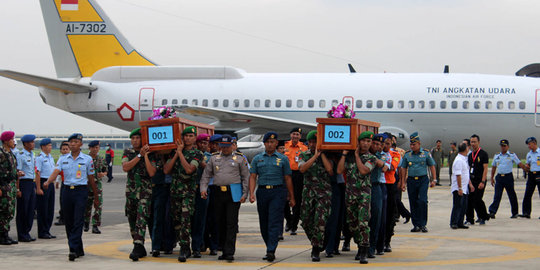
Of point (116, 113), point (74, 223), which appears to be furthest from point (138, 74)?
point (74, 223)

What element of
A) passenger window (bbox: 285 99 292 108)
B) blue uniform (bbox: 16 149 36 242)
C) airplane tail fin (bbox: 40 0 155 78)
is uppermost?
airplane tail fin (bbox: 40 0 155 78)

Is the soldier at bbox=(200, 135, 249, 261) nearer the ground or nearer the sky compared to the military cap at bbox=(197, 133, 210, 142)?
nearer the ground

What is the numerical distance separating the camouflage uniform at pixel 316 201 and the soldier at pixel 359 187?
24 cm

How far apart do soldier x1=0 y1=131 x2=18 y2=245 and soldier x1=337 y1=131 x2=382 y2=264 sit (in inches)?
203

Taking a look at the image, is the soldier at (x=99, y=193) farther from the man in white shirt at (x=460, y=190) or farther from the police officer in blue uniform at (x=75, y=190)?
the man in white shirt at (x=460, y=190)

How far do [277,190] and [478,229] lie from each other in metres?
5.03

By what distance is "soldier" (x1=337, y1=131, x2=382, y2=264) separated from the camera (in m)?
8.77

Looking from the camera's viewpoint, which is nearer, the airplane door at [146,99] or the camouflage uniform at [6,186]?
the camouflage uniform at [6,186]

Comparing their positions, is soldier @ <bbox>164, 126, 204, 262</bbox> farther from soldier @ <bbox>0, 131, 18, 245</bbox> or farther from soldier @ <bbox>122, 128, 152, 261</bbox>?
soldier @ <bbox>0, 131, 18, 245</bbox>

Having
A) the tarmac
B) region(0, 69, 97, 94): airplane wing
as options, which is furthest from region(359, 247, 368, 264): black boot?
region(0, 69, 97, 94): airplane wing

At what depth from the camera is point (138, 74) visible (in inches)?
1054

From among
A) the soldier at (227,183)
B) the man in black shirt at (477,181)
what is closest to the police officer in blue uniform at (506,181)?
the man in black shirt at (477,181)

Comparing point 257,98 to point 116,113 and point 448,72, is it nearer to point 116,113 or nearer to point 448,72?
point 116,113

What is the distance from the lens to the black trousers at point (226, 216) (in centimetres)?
893
